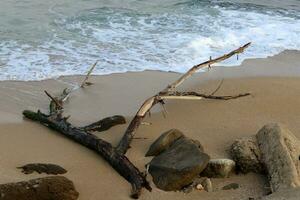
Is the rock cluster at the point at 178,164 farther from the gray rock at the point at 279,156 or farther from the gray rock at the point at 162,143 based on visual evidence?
the gray rock at the point at 279,156

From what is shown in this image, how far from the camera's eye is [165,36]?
12.1 meters

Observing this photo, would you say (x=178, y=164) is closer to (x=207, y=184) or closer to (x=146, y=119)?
(x=207, y=184)

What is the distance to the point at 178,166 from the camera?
571 cm

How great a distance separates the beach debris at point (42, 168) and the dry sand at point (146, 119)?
0.11m

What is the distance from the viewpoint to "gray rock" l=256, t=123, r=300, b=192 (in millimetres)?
5344

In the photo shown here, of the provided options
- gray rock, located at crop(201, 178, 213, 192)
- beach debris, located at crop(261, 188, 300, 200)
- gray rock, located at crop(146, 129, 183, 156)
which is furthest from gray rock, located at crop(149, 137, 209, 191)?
beach debris, located at crop(261, 188, 300, 200)

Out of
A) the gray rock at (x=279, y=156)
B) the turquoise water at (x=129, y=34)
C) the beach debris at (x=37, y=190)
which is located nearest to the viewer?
the beach debris at (x=37, y=190)

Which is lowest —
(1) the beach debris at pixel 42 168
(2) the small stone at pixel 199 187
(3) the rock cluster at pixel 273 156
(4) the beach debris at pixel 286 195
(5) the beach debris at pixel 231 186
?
(5) the beach debris at pixel 231 186

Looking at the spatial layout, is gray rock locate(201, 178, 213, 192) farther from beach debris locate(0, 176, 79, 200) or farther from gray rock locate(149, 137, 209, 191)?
beach debris locate(0, 176, 79, 200)

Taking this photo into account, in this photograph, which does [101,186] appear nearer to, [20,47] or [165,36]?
[20,47]

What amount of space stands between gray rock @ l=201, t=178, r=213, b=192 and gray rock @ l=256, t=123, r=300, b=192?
2.09 feet

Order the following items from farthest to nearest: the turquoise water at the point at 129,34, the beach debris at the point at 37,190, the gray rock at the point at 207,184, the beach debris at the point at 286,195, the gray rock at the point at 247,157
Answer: the turquoise water at the point at 129,34 < the gray rock at the point at 247,157 < the gray rock at the point at 207,184 < the beach debris at the point at 37,190 < the beach debris at the point at 286,195

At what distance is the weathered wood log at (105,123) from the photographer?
6961 mm

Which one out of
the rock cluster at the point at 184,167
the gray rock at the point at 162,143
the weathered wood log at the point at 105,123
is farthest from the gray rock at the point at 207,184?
the weathered wood log at the point at 105,123
